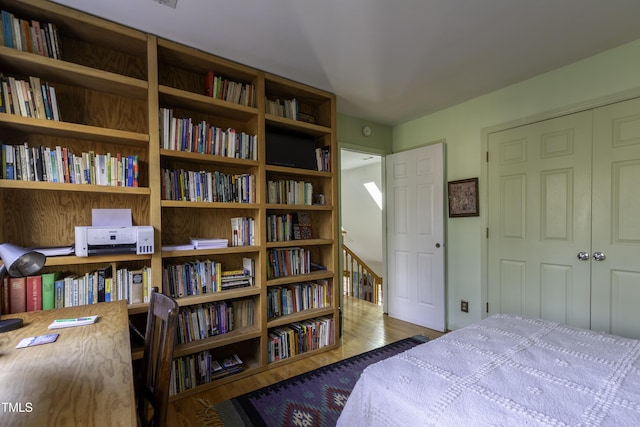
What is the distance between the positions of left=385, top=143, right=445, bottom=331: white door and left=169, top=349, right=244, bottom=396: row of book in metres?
2.04

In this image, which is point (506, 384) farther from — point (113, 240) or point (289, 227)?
point (113, 240)

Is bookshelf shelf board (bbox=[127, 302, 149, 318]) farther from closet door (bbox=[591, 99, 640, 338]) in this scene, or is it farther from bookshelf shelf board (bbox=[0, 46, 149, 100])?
closet door (bbox=[591, 99, 640, 338])

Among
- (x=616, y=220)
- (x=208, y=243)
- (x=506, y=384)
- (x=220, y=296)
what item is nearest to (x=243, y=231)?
(x=208, y=243)

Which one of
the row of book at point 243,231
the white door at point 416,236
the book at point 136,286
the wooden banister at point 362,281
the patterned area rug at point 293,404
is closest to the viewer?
the patterned area rug at point 293,404

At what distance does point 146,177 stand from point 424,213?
272 cm

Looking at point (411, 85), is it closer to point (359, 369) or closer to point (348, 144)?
point (348, 144)

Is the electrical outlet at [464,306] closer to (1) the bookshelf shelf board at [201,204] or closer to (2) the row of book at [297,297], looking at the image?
(2) the row of book at [297,297]

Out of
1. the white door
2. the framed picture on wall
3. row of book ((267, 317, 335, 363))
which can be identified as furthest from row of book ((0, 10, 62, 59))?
the framed picture on wall

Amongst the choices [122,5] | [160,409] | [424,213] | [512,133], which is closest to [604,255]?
[512,133]

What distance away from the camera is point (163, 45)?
191 cm

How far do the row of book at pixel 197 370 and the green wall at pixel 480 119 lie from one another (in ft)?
7.51

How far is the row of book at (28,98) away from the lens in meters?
1.52

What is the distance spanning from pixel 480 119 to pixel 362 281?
2.99 metres

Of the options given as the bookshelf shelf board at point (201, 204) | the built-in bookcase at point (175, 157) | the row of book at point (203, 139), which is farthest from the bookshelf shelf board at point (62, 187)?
the row of book at point (203, 139)
